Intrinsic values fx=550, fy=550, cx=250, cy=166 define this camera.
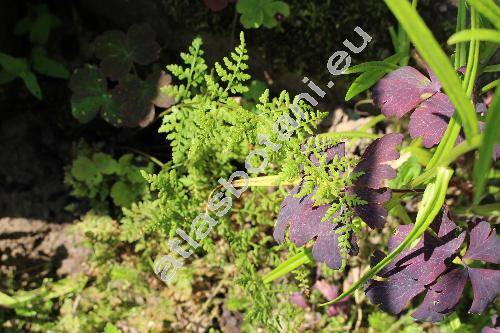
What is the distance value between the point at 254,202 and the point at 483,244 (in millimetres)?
872

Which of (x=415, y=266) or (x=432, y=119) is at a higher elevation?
(x=432, y=119)

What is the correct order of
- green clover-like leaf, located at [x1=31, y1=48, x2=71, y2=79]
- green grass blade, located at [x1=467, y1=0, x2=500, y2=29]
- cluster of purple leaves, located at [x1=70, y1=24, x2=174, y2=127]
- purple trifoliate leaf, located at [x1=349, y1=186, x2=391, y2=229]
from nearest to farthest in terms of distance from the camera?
green grass blade, located at [x1=467, y1=0, x2=500, y2=29], purple trifoliate leaf, located at [x1=349, y1=186, x2=391, y2=229], cluster of purple leaves, located at [x1=70, y1=24, x2=174, y2=127], green clover-like leaf, located at [x1=31, y1=48, x2=71, y2=79]

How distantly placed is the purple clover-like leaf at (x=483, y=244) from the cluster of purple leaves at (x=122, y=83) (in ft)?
3.69

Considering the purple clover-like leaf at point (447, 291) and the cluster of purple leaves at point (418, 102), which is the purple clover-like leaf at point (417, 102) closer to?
the cluster of purple leaves at point (418, 102)

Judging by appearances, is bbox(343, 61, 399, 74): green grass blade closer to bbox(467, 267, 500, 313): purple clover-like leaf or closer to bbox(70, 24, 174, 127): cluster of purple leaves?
bbox(467, 267, 500, 313): purple clover-like leaf

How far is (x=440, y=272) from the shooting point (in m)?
1.37

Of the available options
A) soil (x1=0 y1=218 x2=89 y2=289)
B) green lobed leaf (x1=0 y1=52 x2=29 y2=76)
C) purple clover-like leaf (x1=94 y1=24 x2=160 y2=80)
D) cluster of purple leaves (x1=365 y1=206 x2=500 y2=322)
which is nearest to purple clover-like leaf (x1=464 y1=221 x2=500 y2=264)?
cluster of purple leaves (x1=365 y1=206 x2=500 y2=322)

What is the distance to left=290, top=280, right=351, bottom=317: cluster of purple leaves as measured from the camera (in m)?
2.04

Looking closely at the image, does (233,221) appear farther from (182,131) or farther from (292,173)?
(292,173)

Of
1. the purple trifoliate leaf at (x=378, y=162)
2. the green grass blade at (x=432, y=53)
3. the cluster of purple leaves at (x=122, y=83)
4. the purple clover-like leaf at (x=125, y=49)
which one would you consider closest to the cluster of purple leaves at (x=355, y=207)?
the purple trifoliate leaf at (x=378, y=162)

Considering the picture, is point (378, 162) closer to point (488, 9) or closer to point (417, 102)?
point (417, 102)

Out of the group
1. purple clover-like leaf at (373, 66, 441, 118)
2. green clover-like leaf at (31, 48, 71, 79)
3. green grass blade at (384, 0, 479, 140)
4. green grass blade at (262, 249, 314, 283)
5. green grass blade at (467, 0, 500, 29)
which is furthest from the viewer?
green clover-like leaf at (31, 48, 71, 79)

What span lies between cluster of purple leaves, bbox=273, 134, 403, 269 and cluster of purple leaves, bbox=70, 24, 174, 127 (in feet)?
2.66

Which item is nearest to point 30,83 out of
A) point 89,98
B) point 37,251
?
point 89,98
